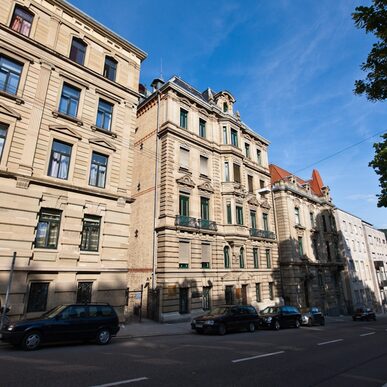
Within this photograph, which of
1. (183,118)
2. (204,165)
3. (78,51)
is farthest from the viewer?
(204,165)

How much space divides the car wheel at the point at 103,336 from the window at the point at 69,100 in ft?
39.7

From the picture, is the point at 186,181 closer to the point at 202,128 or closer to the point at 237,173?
the point at 202,128

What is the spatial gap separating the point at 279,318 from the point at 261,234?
11233 millimetres

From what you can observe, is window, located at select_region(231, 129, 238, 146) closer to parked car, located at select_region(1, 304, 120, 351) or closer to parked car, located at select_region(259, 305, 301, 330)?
parked car, located at select_region(259, 305, 301, 330)

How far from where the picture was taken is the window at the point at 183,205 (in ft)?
72.1

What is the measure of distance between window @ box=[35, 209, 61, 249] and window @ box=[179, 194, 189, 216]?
378 inches

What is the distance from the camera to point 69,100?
16.7 meters

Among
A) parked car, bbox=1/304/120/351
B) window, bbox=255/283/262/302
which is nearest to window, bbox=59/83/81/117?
parked car, bbox=1/304/120/351

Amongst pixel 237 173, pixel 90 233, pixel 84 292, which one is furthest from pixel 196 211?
pixel 84 292

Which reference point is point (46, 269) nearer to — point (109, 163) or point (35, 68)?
point (109, 163)

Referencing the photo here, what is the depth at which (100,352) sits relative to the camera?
355 inches

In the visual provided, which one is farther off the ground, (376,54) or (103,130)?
(103,130)

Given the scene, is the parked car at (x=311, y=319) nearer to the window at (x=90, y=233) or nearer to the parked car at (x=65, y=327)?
the parked car at (x=65, y=327)

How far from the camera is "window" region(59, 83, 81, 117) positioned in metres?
16.3
